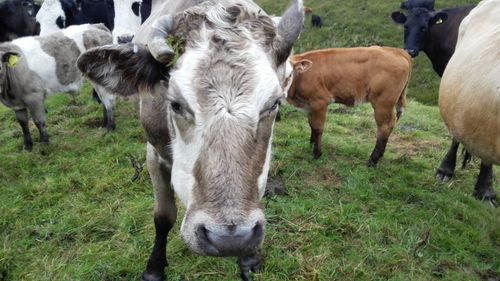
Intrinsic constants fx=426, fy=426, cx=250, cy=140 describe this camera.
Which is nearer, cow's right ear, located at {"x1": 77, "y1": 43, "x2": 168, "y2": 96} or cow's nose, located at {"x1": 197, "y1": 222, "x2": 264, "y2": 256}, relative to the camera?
cow's nose, located at {"x1": 197, "y1": 222, "x2": 264, "y2": 256}

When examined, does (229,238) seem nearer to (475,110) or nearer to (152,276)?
(152,276)

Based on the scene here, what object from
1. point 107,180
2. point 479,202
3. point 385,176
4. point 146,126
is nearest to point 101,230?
point 107,180

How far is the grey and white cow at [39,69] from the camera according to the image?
19.4 feet

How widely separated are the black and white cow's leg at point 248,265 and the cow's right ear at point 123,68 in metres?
1.63

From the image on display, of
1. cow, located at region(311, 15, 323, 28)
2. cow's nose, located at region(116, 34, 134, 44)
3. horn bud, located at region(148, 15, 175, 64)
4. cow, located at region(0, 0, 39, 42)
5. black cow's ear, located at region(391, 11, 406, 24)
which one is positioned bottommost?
cow, located at region(311, 15, 323, 28)

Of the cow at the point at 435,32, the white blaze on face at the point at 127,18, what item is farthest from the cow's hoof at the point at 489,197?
the white blaze on face at the point at 127,18

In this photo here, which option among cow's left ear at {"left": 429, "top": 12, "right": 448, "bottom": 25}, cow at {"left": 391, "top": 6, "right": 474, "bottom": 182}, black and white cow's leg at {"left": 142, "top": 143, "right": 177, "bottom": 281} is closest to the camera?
black and white cow's leg at {"left": 142, "top": 143, "right": 177, "bottom": 281}

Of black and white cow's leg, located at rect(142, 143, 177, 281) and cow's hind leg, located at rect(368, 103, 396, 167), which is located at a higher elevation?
black and white cow's leg, located at rect(142, 143, 177, 281)

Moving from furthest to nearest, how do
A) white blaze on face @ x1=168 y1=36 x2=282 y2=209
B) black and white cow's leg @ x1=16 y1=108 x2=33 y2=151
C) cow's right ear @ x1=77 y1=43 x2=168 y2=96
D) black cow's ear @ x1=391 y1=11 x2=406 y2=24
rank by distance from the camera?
black cow's ear @ x1=391 y1=11 x2=406 y2=24 → black and white cow's leg @ x1=16 y1=108 x2=33 y2=151 → cow's right ear @ x1=77 y1=43 x2=168 y2=96 → white blaze on face @ x1=168 y1=36 x2=282 y2=209

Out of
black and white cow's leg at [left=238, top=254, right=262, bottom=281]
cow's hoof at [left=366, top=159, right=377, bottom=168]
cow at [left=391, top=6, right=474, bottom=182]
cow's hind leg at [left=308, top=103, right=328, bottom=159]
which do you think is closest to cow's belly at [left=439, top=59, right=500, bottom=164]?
cow's hoof at [left=366, top=159, right=377, bottom=168]

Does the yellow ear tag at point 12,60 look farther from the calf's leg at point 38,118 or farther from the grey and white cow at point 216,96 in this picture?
the grey and white cow at point 216,96

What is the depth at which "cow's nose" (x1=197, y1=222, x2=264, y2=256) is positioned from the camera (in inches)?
69.1

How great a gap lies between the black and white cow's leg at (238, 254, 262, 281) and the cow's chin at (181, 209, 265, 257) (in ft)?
4.68

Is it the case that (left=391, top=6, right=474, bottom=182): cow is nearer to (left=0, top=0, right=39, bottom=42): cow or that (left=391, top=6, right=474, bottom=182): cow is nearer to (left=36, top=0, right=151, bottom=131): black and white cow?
(left=36, top=0, right=151, bottom=131): black and white cow
